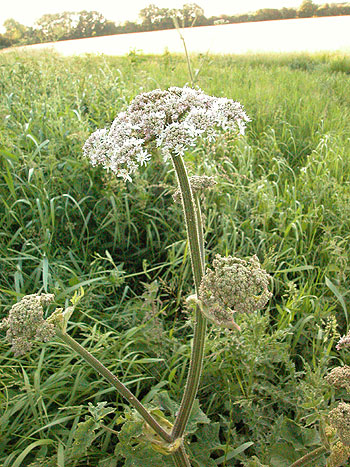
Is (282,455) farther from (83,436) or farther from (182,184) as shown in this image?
(182,184)

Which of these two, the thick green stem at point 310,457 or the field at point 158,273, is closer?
the thick green stem at point 310,457

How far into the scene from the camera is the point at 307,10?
11211 mm

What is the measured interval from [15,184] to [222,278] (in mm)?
2913

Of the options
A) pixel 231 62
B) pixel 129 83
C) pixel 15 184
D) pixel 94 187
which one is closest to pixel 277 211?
pixel 94 187

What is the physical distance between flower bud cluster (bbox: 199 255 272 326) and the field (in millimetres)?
741

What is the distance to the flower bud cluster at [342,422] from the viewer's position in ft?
4.40

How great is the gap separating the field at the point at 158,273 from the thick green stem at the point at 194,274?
0.37 meters

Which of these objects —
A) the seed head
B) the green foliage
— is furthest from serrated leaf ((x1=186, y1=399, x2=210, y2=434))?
the seed head

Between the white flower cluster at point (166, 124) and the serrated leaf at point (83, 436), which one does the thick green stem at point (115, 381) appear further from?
the white flower cluster at point (166, 124)

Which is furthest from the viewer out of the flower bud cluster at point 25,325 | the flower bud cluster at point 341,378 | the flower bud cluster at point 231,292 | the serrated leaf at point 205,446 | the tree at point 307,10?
the tree at point 307,10

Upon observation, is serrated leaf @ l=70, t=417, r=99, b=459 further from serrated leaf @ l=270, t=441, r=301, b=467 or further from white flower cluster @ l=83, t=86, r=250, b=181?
white flower cluster @ l=83, t=86, r=250, b=181

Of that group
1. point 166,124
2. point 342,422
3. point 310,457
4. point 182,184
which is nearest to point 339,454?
point 310,457

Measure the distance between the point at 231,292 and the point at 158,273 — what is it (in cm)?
195

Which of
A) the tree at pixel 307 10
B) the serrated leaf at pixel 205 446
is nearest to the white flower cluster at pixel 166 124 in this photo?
the serrated leaf at pixel 205 446
